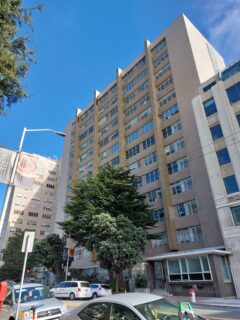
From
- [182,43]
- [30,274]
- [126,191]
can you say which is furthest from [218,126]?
[30,274]

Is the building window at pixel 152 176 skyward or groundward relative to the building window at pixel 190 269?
skyward

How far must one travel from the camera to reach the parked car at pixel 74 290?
71.5 ft

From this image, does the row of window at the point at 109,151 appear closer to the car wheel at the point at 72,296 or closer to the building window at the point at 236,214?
the building window at the point at 236,214

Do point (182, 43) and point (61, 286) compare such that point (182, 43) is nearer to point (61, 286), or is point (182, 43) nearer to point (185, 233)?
point (185, 233)

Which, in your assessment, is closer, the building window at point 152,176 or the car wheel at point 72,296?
the car wheel at point 72,296

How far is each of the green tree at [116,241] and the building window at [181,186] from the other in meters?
10.1

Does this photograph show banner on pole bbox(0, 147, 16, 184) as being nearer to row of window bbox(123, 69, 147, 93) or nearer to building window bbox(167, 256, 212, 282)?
building window bbox(167, 256, 212, 282)

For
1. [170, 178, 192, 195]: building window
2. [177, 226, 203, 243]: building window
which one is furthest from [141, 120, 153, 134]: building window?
[177, 226, 203, 243]: building window

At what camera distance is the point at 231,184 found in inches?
846

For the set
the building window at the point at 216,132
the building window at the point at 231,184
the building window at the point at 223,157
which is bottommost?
the building window at the point at 231,184

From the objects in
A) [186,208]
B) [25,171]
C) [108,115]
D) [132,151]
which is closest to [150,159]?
[132,151]

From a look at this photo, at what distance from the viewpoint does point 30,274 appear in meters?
52.9

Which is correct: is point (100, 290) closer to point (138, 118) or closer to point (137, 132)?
→ point (137, 132)

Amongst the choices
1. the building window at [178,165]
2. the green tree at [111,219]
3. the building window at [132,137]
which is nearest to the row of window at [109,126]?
the building window at [132,137]
